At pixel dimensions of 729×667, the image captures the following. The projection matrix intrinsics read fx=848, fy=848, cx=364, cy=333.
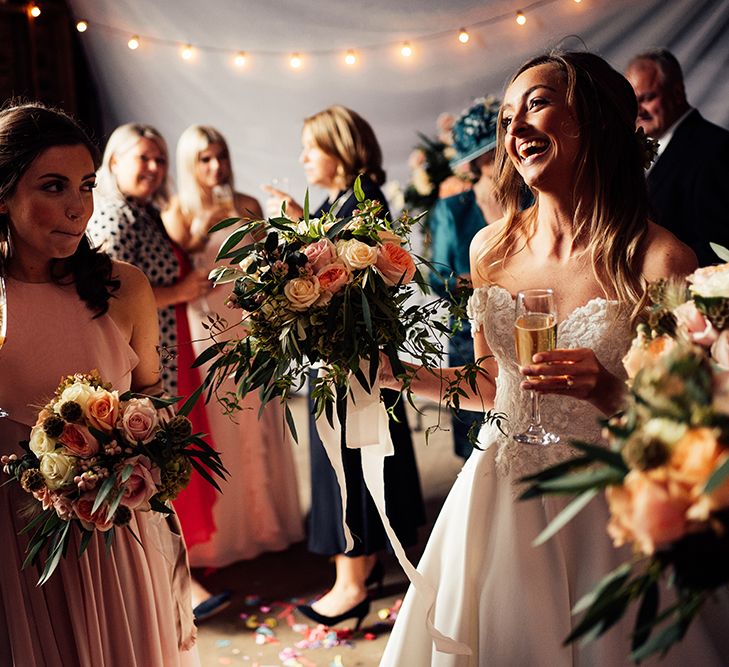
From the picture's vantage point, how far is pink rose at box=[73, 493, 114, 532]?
169 cm

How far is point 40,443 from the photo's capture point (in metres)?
1.73

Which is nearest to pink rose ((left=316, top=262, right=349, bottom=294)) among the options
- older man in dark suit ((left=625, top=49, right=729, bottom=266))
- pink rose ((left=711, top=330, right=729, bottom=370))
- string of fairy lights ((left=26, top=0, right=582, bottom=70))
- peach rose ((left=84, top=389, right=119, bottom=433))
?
peach rose ((left=84, top=389, right=119, bottom=433))

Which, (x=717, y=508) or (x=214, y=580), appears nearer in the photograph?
(x=717, y=508)

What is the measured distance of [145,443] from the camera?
1730 millimetres

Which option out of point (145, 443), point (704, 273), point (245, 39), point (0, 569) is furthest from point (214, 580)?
point (245, 39)

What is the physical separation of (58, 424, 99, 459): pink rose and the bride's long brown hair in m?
1.17

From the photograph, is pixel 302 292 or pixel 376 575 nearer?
pixel 302 292

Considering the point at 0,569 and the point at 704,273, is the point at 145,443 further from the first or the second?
the point at 704,273

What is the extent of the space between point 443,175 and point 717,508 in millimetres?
4249

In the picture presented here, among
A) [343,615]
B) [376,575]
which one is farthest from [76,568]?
[376,575]

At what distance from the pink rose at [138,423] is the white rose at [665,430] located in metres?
1.09

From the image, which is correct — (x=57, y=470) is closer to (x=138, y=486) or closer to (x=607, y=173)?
(x=138, y=486)

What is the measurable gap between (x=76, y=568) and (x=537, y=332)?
45.1 inches

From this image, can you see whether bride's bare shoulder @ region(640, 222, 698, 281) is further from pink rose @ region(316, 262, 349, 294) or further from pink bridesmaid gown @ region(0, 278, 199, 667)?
pink bridesmaid gown @ region(0, 278, 199, 667)
